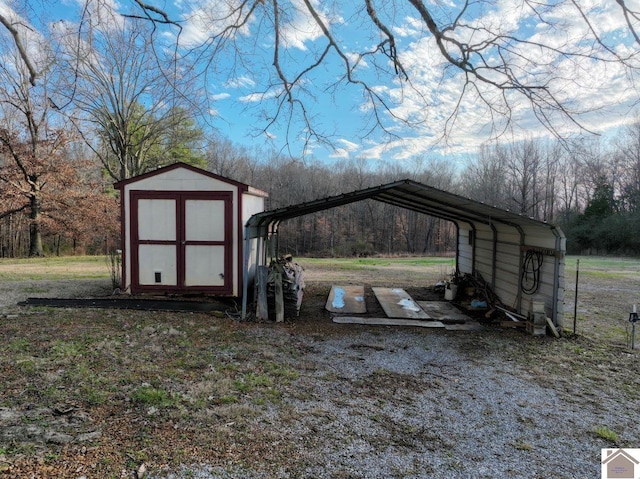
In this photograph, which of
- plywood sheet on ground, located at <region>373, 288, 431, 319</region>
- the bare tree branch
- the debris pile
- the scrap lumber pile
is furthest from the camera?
the debris pile

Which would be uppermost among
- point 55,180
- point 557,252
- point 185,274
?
point 55,180

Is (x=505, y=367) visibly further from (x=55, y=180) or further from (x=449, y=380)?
(x=55, y=180)

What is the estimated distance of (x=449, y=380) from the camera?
4.31m

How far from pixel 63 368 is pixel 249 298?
4.06 m

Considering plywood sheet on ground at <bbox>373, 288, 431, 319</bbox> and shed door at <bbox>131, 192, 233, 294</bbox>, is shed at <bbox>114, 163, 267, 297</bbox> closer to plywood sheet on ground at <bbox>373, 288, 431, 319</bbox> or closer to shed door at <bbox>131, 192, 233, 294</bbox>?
shed door at <bbox>131, 192, 233, 294</bbox>

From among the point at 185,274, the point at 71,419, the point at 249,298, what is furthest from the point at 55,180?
the point at 71,419

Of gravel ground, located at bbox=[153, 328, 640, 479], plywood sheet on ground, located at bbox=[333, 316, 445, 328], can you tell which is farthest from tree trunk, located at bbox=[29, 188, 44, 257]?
gravel ground, located at bbox=[153, 328, 640, 479]

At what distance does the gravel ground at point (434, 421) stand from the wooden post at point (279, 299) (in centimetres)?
180

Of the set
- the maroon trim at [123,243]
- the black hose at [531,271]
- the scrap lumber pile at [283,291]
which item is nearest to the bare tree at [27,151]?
the maroon trim at [123,243]

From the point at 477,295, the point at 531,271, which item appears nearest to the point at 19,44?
the point at 531,271

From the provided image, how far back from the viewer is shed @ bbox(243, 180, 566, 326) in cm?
627

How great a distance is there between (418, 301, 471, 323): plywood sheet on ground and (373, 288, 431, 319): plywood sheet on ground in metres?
0.17

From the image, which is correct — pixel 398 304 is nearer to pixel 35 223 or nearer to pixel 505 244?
pixel 505 244

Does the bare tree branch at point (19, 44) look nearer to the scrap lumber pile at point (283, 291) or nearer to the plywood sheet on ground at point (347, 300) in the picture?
the scrap lumber pile at point (283, 291)
